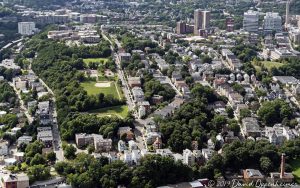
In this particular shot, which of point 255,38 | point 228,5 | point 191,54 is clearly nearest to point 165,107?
point 191,54

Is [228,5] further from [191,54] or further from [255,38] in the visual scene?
[191,54]

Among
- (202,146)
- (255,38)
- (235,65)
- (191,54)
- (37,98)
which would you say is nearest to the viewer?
(202,146)

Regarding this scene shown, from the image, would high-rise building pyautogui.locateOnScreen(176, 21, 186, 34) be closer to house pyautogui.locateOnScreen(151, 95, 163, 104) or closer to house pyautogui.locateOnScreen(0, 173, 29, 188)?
house pyautogui.locateOnScreen(151, 95, 163, 104)

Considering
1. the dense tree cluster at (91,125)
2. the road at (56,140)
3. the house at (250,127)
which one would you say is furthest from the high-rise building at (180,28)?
the dense tree cluster at (91,125)

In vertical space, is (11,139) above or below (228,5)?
below

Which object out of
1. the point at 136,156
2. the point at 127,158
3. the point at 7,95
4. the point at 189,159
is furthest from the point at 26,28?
the point at 189,159
